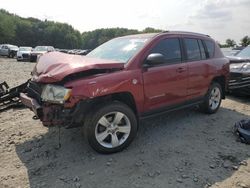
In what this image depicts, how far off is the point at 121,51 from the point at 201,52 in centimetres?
192

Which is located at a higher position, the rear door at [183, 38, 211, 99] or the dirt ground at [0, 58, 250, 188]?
the rear door at [183, 38, 211, 99]

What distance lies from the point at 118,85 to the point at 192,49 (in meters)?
2.23

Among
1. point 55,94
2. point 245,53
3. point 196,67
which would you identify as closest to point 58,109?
point 55,94

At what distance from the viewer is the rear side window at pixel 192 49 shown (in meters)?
5.65

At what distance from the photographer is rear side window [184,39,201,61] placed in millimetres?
5649

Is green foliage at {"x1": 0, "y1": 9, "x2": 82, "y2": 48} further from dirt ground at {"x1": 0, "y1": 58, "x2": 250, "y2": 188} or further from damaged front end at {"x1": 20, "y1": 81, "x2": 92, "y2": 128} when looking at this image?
damaged front end at {"x1": 20, "y1": 81, "x2": 92, "y2": 128}

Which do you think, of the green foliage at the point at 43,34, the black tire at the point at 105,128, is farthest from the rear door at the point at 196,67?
the green foliage at the point at 43,34

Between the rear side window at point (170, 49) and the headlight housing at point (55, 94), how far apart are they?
1727 mm

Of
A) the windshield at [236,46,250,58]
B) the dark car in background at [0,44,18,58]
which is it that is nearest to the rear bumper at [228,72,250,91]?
the windshield at [236,46,250,58]

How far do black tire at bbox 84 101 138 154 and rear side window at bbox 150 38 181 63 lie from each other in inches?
47.5

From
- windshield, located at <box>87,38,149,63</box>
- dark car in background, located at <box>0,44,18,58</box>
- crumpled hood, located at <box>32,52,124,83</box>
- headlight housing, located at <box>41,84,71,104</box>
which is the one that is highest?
dark car in background, located at <box>0,44,18,58</box>

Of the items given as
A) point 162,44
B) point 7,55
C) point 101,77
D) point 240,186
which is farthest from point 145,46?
point 7,55

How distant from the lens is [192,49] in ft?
19.1

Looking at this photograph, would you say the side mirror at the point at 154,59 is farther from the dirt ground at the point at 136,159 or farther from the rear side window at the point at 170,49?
the dirt ground at the point at 136,159
